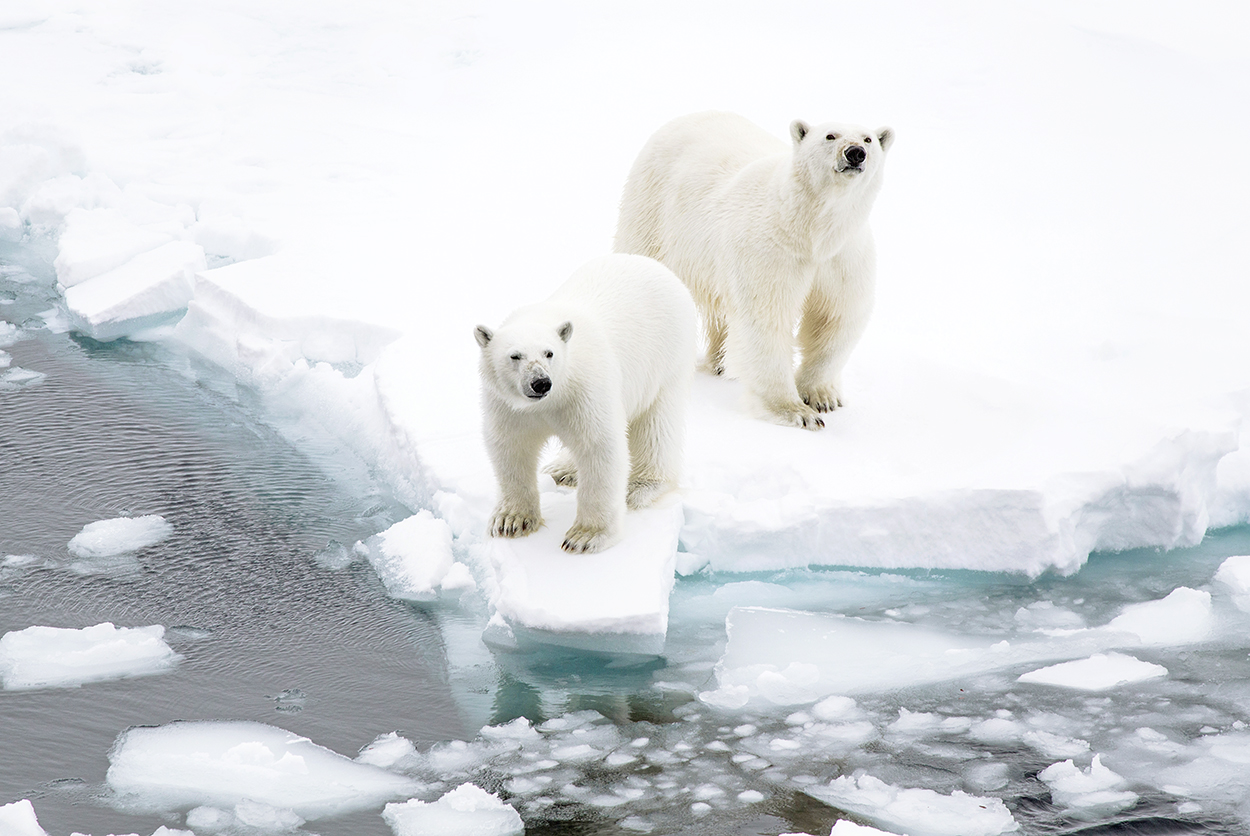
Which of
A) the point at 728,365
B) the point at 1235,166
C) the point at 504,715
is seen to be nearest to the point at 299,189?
the point at 728,365

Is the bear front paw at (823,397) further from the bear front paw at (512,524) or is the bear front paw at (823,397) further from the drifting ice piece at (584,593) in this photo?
the bear front paw at (512,524)

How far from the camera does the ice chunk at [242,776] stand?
2.98 metres

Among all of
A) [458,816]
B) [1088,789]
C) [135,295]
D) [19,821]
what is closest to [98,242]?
[135,295]

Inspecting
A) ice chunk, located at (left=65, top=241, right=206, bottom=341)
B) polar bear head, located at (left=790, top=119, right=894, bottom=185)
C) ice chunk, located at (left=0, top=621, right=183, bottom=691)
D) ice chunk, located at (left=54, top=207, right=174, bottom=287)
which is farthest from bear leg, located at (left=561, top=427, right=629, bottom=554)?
ice chunk, located at (left=54, top=207, right=174, bottom=287)

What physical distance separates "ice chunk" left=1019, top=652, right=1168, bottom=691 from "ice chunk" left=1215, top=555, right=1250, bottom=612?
0.59 metres

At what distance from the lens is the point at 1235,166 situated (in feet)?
27.8

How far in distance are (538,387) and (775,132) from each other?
652 centimetres

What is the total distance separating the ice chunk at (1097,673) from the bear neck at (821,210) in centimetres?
190

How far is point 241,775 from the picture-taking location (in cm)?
306

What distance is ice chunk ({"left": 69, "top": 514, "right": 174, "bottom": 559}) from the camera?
4.24m

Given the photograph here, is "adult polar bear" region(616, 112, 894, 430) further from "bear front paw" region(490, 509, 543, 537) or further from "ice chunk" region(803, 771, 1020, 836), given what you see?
"ice chunk" region(803, 771, 1020, 836)

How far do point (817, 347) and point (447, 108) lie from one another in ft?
21.8

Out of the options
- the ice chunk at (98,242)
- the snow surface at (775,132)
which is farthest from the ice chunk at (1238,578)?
the ice chunk at (98,242)

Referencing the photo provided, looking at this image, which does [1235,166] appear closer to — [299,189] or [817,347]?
[817,347]
